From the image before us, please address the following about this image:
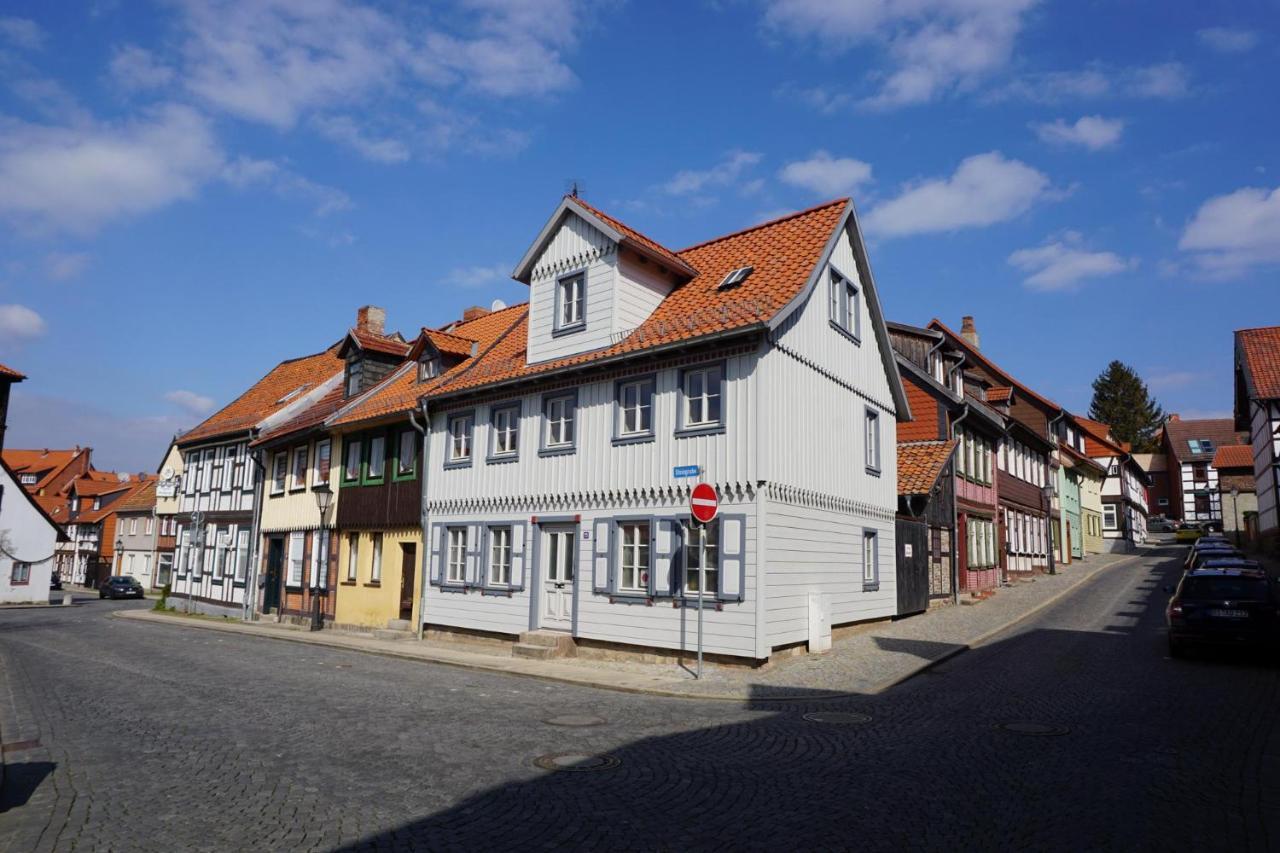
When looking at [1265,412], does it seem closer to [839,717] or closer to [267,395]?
[839,717]

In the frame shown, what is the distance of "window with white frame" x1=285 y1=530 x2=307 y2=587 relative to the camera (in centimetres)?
2889

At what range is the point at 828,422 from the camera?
59.8 ft

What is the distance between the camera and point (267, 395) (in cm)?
3906

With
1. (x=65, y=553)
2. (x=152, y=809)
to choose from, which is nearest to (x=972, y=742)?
Result: (x=152, y=809)

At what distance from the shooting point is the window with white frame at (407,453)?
77.8 feet

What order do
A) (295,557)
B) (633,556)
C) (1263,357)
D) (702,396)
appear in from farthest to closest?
1. (1263,357)
2. (295,557)
3. (633,556)
4. (702,396)

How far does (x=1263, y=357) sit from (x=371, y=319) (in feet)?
124

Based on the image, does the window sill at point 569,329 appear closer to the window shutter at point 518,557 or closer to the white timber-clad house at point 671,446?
the white timber-clad house at point 671,446

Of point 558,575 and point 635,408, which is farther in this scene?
point 558,575

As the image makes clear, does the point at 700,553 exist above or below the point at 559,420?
below

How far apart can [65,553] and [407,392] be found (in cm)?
7065

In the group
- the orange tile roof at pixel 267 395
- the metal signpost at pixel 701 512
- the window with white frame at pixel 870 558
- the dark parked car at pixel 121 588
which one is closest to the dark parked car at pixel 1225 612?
the window with white frame at pixel 870 558

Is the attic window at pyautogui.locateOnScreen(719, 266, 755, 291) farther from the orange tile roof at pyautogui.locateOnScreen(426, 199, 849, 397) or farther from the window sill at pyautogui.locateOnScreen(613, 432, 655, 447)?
the window sill at pyautogui.locateOnScreen(613, 432, 655, 447)

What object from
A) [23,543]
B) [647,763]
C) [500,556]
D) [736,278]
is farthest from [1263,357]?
[23,543]
